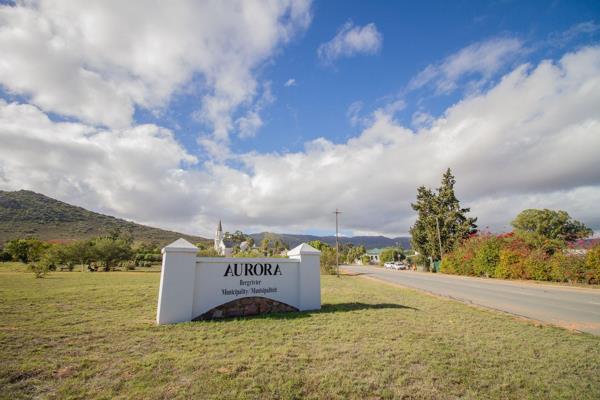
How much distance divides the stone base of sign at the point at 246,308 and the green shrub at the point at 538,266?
2002 cm

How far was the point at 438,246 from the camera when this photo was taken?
37.1m

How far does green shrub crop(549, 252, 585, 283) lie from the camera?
17.1 meters

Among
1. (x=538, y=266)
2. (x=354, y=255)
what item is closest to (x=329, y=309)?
(x=538, y=266)

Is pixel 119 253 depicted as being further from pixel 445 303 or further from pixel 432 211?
pixel 432 211

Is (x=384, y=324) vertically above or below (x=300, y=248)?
below

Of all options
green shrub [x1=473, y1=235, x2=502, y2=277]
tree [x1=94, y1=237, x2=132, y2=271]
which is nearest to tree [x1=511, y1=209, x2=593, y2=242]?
green shrub [x1=473, y1=235, x2=502, y2=277]

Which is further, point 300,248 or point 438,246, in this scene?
point 438,246

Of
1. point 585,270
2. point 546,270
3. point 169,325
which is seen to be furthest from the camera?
point 546,270

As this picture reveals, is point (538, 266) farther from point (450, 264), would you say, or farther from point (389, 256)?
point (389, 256)

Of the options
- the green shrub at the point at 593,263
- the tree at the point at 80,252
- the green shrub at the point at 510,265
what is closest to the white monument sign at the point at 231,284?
the green shrub at the point at 593,263

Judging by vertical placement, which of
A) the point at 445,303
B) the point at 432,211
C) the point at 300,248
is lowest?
the point at 445,303

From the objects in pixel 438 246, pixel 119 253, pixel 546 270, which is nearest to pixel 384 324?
pixel 546 270

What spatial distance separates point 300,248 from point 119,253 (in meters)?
34.8

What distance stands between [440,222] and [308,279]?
34.0 meters
